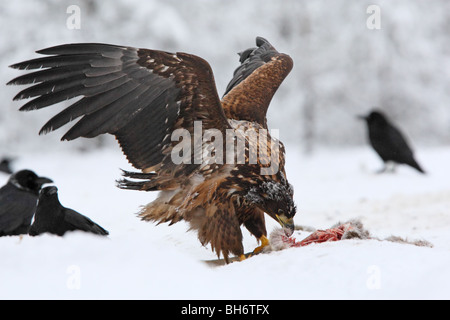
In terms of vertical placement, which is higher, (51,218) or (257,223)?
(51,218)

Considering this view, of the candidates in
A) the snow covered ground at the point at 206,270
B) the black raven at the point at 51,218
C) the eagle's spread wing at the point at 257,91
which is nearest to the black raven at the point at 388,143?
the eagle's spread wing at the point at 257,91

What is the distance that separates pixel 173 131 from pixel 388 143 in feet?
25.2

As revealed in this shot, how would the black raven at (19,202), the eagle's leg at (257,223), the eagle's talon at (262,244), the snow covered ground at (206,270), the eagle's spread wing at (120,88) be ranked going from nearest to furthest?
the snow covered ground at (206,270) < the eagle's spread wing at (120,88) < the eagle's talon at (262,244) < the eagle's leg at (257,223) < the black raven at (19,202)

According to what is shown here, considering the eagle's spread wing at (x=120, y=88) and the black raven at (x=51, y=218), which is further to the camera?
the black raven at (x=51, y=218)

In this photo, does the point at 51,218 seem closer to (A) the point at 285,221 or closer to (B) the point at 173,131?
(B) the point at 173,131

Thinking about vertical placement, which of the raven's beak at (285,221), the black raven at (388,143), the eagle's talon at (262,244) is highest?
the black raven at (388,143)

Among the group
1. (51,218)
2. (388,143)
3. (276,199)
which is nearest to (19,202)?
(51,218)

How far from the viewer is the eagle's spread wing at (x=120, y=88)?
3.75 m

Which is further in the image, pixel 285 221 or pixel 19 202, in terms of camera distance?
pixel 19 202

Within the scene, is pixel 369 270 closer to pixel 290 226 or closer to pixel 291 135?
pixel 290 226

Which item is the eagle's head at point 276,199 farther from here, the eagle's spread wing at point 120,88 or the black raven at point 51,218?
the black raven at point 51,218

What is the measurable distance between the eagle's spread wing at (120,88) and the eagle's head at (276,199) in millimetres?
573

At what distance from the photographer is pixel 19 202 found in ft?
18.4

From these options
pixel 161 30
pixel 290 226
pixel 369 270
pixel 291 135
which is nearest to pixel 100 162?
pixel 161 30
